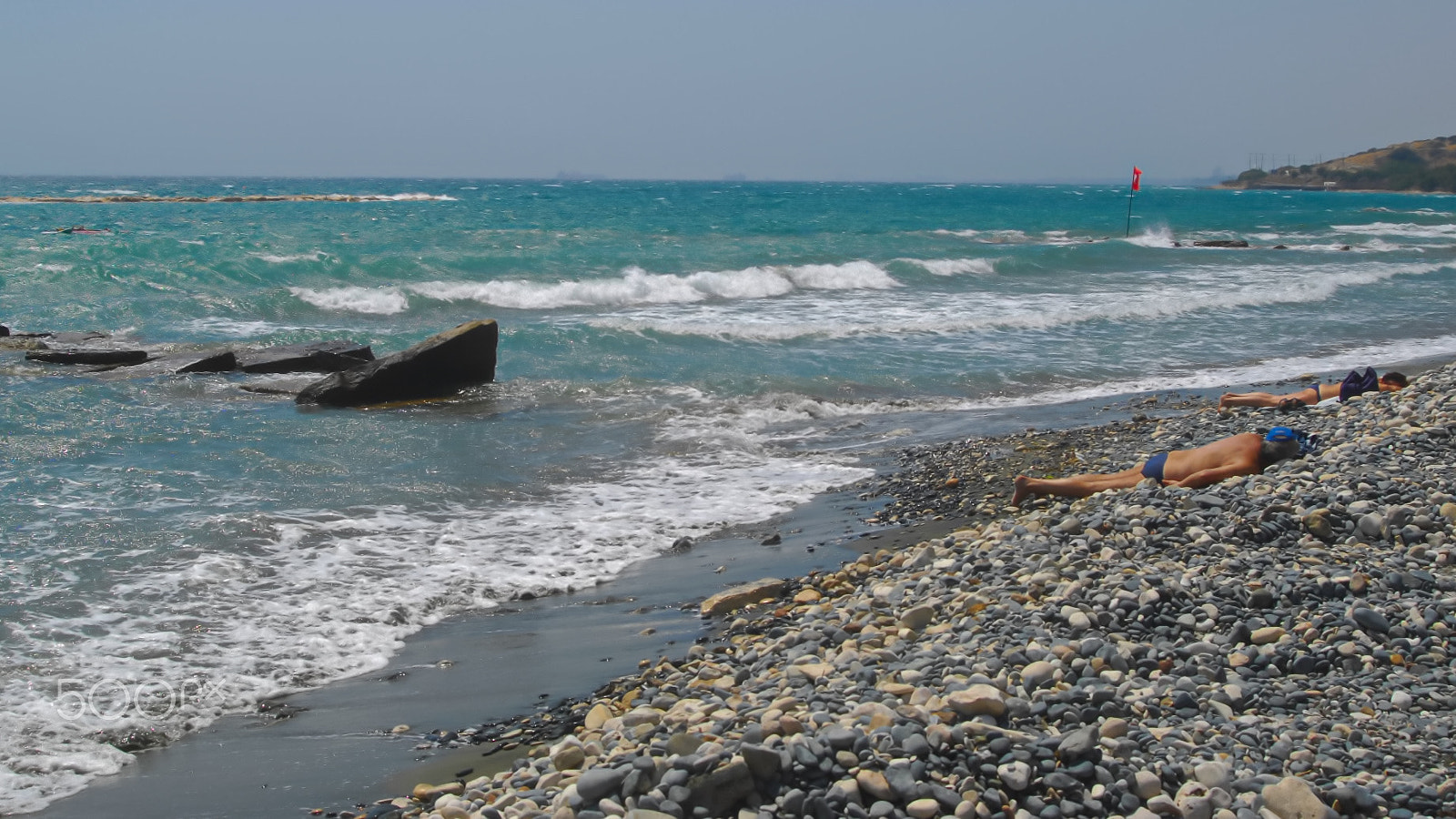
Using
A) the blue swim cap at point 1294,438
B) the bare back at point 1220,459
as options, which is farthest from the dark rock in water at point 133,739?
the blue swim cap at point 1294,438

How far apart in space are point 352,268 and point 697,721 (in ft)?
76.9

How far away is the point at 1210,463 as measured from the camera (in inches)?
289

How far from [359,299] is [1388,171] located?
543 ft

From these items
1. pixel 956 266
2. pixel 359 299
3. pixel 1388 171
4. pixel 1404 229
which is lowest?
pixel 359 299

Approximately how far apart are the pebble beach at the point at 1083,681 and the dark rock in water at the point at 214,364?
10840 mm

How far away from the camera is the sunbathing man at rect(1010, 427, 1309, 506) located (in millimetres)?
7188

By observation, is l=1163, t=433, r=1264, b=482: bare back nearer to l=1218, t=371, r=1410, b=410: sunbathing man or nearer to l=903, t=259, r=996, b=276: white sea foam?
l=1218, t=371, r=1410, b=410: sunbathing man

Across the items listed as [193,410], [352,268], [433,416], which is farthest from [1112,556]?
[352,268]

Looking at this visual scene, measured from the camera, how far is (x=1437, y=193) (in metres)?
134

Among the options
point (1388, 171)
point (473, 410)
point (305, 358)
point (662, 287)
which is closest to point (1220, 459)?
point (473, 410)

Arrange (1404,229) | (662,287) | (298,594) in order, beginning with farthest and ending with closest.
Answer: (1404,229)
(662,287)
(298,594)

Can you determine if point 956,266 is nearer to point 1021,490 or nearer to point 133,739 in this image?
point 1021,490

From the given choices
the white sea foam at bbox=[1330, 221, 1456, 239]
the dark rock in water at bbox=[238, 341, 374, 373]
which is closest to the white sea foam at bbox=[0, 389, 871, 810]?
the dark rock in water at bbox=[238, 341, 374, 373]

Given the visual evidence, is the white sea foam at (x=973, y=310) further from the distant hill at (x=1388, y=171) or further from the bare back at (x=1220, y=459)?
the distant hill at (x=1388, y=171)
